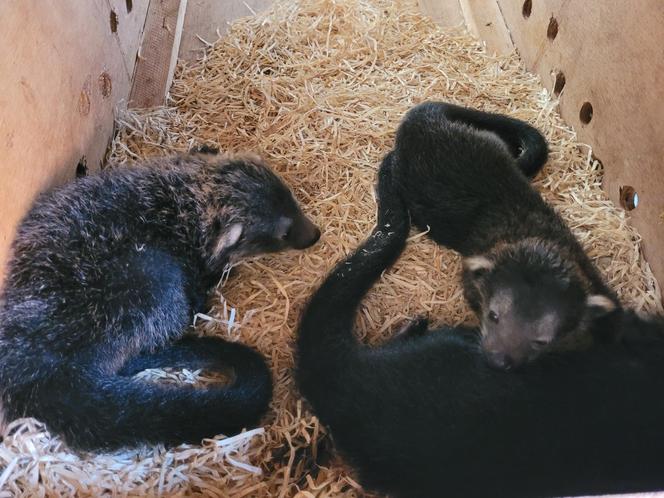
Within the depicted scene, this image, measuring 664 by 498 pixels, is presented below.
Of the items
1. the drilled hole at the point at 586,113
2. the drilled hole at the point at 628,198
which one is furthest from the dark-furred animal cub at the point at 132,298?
the drilled hole at the point at 586,113

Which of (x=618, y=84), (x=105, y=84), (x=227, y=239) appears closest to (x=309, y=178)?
(x=227, y=239)

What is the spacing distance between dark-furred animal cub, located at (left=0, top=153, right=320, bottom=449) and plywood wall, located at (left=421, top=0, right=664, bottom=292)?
2186 mm

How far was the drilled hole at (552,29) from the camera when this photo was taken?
4793mm

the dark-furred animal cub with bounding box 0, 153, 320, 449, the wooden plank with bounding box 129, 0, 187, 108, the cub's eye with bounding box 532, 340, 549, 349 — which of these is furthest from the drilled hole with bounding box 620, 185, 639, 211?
the wooden plank with bounding box 129, 0, 187, 108

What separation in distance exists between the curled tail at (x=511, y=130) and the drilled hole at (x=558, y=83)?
0.69m

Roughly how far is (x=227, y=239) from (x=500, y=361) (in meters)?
1.71

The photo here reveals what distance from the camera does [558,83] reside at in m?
4.79

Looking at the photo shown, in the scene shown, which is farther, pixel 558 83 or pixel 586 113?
pixel 558 83

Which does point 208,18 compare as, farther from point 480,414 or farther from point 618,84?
point 480,414

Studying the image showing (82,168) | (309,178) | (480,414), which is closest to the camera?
(480,414)

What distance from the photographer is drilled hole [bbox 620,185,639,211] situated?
3959 mm

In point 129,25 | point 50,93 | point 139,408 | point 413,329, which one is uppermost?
point 129,25

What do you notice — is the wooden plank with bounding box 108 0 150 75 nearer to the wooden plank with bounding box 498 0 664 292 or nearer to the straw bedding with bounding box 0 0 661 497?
the straw bedding with bounding box 0 0 661 497

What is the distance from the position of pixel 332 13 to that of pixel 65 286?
3592 mm
